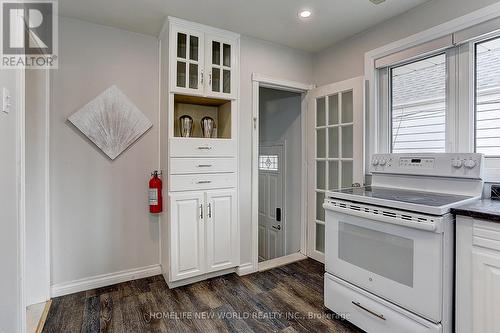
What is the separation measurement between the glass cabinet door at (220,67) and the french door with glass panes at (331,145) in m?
1.04

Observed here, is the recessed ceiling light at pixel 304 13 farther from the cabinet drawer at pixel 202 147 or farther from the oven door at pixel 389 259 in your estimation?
the oven door at pixel 389 259

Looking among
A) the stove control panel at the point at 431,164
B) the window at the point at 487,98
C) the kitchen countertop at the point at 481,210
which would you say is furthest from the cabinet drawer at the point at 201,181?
the window at the point at 487,98

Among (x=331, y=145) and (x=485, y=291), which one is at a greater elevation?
(x=331, y=145)

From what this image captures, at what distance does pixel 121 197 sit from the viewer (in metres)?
2.54

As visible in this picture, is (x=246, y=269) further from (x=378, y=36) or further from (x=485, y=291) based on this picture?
(x=378, y=36)

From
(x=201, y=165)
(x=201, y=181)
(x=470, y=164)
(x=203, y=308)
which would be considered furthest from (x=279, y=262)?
(x=470, y=164)

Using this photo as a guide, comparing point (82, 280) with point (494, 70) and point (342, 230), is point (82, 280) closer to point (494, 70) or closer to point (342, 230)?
point (342, 230)

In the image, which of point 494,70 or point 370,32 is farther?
point 370,32

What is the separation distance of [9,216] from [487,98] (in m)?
2.98

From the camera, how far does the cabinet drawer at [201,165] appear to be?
2.37m

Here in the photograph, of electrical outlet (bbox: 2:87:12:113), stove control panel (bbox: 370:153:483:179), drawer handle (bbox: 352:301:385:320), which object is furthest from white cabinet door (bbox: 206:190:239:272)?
electrical outlet (bbox: 2:87:12:113)

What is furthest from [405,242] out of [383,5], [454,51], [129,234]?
[129,234]

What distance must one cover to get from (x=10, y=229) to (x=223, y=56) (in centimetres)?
213

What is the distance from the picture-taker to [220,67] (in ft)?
8.44
